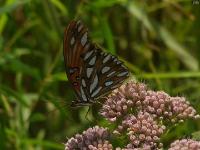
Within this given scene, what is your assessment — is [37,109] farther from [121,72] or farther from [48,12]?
[121,72]

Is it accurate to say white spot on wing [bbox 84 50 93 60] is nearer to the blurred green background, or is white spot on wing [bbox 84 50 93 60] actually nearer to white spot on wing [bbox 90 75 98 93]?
white spot on wing [bbox 90 75 98 93]

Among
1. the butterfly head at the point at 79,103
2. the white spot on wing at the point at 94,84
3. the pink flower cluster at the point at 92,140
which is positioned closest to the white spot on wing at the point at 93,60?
the white spot on wing at the point at 94,84

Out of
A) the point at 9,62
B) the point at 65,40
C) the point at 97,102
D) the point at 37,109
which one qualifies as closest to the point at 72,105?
the point at 97,102

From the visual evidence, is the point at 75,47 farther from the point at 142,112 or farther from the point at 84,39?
the point at 142,112

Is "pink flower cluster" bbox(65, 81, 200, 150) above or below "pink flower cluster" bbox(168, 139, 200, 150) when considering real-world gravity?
above

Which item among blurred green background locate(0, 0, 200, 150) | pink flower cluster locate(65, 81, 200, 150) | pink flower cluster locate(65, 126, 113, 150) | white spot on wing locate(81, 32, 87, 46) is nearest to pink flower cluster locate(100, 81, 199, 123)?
pink flower cluster locate(65, 81, 200, 150)

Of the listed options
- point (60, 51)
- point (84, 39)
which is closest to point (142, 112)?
point (84, 39)

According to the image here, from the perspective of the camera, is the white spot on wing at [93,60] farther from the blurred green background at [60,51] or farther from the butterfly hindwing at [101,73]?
the blurred green background at [60,51]
